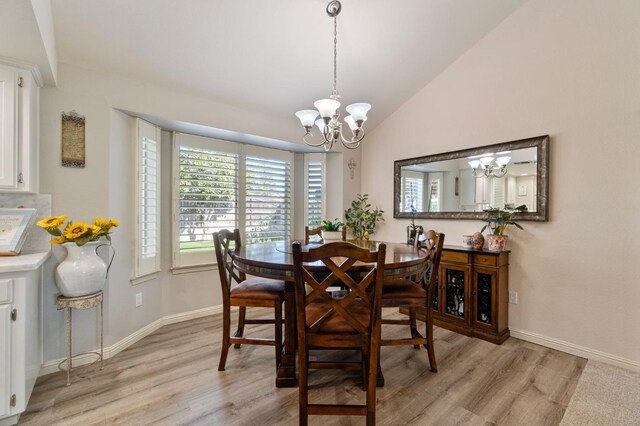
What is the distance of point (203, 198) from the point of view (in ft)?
11.1

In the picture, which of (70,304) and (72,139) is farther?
(72,139)

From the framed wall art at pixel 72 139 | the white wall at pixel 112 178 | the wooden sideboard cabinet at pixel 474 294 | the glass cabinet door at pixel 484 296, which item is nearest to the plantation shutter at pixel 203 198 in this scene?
the white wall at pixel 112 178

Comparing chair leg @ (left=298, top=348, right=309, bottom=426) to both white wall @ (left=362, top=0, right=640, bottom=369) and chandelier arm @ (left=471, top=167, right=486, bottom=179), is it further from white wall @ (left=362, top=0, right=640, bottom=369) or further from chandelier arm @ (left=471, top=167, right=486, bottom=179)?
chandelier arm @ (left=471, top=167, right=486, bottom=179)

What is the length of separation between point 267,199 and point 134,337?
6.94 feet

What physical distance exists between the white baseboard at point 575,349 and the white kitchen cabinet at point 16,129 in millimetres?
A: 4332

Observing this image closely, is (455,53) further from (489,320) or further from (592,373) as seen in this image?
(592,373)

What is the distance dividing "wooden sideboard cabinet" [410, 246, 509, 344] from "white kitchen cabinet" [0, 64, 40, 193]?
11.9 ft

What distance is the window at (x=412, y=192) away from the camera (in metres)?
3.83

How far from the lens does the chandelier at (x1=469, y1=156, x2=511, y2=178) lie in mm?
3023

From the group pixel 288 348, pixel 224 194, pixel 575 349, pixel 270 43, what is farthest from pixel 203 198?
pixel 575 349

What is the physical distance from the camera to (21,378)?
1653 mm

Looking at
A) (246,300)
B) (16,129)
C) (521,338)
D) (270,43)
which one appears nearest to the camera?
(16,129)

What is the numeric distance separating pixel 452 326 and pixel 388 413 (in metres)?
1.61

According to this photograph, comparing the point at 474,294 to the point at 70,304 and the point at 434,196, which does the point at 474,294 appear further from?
the point at 70,304
